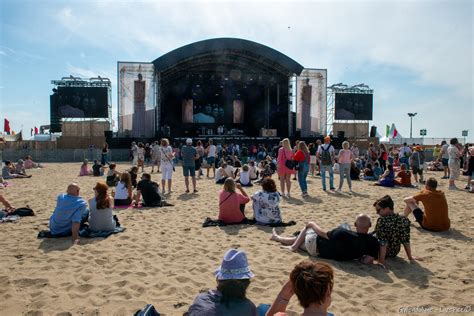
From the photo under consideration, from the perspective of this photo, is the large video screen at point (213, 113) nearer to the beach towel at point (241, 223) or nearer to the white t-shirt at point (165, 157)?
the white t-shirt at point (165, 157)

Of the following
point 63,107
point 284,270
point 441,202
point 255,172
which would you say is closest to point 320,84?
point 255,172

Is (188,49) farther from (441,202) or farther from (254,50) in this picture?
(441,202)

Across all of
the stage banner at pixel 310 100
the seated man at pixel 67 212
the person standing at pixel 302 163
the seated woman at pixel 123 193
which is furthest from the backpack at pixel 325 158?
the stage banner at pixel 310 100

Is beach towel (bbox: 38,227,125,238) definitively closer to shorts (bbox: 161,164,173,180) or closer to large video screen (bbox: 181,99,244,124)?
shorts (bbox: 161,164,173,180)

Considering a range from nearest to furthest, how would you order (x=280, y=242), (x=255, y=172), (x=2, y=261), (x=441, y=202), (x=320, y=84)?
1. (x=2, y=261)
2. (x=280, y=242)
3. (x=441, y=202)
4. (x=255, y=172)
5. (x=320, y=84)

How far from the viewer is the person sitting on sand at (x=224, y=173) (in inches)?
444

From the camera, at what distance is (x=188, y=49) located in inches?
931

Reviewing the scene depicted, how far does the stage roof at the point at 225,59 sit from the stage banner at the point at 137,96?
54.1 inches

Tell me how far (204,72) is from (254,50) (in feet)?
16.7

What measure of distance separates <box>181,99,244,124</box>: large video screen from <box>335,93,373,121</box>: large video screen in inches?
344

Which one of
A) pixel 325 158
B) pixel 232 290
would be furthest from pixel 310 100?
pixel 232 290

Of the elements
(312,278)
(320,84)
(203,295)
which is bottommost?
(203,295)

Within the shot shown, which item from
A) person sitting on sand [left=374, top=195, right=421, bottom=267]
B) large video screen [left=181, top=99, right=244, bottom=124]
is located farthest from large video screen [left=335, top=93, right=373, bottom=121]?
person sitting on sand [left=374, top=195, right=421, bottom=267]

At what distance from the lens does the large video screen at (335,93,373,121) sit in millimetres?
31594
